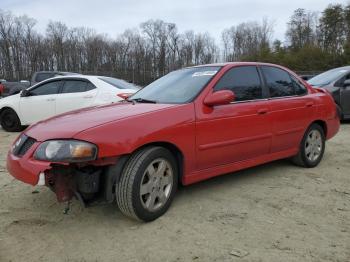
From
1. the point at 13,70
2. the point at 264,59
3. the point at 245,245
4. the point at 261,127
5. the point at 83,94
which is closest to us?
the point at 245,245

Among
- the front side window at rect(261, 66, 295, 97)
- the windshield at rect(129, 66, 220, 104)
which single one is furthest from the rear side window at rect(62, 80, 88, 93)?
the front side window at rect(261, 66, 295, 97)

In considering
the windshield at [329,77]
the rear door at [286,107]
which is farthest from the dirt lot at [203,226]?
the windshield at [329,77]

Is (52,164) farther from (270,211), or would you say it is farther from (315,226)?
(315,226)

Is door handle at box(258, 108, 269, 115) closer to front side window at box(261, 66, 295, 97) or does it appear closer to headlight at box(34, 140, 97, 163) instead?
front side window at box(261, 66, 295, 97)

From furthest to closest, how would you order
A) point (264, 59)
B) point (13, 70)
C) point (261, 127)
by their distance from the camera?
point (13, 70) → point (264, 59) → point (261, 127)

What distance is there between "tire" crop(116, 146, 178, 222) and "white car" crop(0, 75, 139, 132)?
4.84 metres

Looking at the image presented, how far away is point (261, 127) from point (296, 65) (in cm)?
3968

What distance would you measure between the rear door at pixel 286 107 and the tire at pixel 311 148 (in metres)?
0.16

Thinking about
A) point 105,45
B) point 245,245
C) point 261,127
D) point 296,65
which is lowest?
point 245,245

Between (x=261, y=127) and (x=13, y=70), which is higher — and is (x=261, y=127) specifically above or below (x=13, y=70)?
below

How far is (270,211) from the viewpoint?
3871 mm

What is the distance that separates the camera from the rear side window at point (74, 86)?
879 centimetres

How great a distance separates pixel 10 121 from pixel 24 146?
6.48 m

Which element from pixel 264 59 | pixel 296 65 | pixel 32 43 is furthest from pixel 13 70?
pixel 296 65
